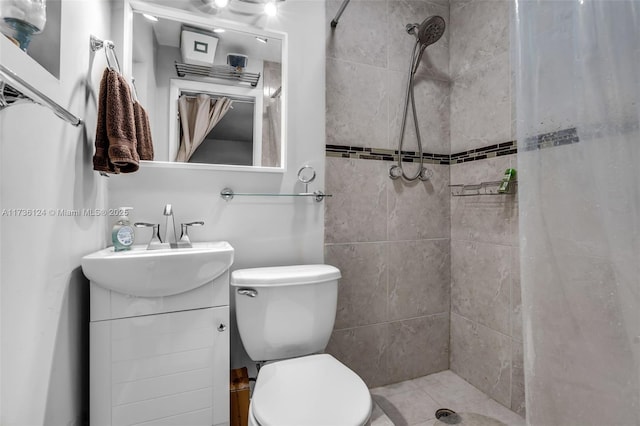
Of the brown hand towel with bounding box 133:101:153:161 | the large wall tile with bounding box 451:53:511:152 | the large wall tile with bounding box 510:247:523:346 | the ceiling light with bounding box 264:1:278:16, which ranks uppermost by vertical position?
the ceiling light with bounding box 264:1:278:16

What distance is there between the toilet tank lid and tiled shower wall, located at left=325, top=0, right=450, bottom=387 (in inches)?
11.4

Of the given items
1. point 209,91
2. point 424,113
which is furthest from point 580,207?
point 209,91

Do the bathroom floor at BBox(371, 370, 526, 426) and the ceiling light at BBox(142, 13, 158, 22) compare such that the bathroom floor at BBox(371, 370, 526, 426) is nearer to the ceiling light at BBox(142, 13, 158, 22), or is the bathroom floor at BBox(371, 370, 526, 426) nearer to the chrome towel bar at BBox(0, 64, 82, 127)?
the chrome towel bar at BBox(0, 64, 82, 127)

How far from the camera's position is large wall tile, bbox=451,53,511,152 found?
162 centimetres

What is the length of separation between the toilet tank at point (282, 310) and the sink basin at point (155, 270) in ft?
0.55

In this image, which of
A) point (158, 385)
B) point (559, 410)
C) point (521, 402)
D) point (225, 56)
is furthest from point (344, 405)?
point (225, 56)

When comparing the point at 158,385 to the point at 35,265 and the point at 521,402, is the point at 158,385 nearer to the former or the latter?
the point at 35,265

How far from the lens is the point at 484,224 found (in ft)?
5.66

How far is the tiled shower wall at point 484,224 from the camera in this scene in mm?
1585

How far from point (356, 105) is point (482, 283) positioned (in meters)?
1.21

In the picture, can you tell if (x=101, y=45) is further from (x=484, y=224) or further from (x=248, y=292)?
(x=484, y=224)

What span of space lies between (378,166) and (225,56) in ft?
3.16

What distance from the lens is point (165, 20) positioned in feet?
4.68

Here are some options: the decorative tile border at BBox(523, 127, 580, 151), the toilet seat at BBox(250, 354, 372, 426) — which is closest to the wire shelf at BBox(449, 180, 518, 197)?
the decorative tile border at BBox(523, 127, 580, 151)
